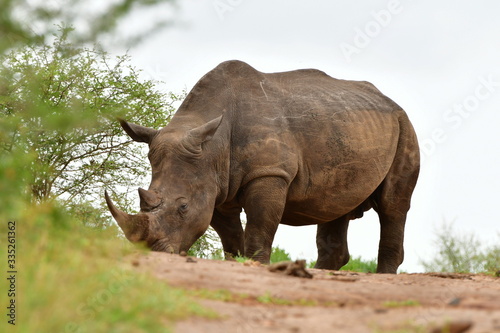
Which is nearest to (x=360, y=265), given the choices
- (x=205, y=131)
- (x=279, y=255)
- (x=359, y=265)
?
(x=359, y=265)

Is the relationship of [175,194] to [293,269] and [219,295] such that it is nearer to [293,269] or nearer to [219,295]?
[293,269]

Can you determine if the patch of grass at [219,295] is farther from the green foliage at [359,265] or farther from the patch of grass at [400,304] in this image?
the green foliage at [359,265]

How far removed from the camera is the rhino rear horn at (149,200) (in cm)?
962

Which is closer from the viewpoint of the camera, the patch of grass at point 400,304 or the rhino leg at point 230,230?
the patch of grass at point 400,304

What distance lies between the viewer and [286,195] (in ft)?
36.6

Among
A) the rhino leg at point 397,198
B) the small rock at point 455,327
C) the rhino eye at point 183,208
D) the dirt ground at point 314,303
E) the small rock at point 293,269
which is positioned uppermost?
the rhino leg at point 397,198

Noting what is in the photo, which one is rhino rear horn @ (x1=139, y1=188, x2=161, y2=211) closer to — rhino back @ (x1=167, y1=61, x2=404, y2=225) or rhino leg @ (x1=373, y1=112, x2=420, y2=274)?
rhino back @ (x1=167, y1=61, x2=404, y2=225)

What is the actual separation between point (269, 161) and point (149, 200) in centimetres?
181

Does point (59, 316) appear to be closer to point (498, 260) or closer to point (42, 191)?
point (42, 191)

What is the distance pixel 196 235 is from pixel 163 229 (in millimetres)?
621

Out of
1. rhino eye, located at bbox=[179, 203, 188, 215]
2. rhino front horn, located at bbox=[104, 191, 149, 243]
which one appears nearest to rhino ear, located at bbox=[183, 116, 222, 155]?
rhino eye, located at bbox=[179, 203, 188, 215]

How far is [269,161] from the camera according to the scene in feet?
35.2

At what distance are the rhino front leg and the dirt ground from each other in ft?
9.12

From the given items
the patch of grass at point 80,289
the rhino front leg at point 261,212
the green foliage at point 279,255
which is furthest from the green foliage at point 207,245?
the patch of grass at point 80,289
